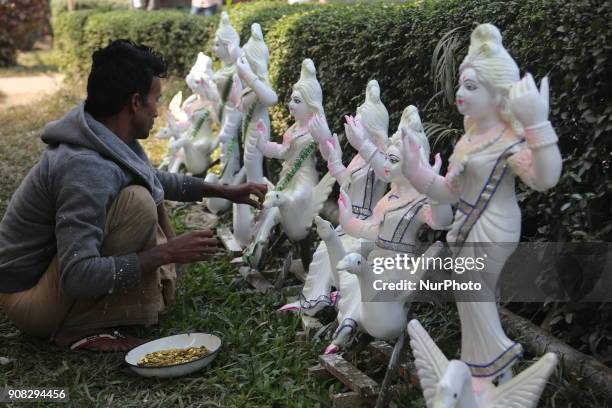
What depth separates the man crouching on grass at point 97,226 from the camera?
126 inches

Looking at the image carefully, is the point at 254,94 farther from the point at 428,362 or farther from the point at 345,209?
the point at 428,362

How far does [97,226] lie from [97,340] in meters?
0.61

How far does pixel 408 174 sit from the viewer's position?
2402mm

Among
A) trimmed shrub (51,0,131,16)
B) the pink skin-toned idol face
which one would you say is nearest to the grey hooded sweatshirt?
the pink skin-toned idol face

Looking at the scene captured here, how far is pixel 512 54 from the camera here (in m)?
3.37

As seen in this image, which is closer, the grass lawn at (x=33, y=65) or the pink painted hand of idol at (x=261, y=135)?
the pink painted hand of idol at (x=261, y=135)

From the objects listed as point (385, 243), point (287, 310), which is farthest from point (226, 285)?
point (385, 243)

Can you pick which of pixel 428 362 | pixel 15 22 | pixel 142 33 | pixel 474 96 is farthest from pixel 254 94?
pixel 15 22

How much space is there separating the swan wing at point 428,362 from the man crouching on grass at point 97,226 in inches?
48.5

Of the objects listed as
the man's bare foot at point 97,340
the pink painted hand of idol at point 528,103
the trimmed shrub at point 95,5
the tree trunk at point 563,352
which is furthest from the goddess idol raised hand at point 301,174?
the trimmed shrub at point 95,5

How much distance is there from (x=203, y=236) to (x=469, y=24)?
168cm

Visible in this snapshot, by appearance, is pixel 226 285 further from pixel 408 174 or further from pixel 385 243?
pixel 408 174

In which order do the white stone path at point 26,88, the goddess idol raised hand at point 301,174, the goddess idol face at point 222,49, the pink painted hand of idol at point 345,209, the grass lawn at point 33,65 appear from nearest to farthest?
the pink painted hand of idol at point 345,209 < the goddess idol raised hand at point 301,174 < the goddess idol face at point 222,49 < the white stone path at point 26,88 < the grass lawn at point 33,65

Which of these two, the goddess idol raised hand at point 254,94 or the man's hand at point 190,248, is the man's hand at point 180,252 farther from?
the goddess idol raised hand at point 254,94
